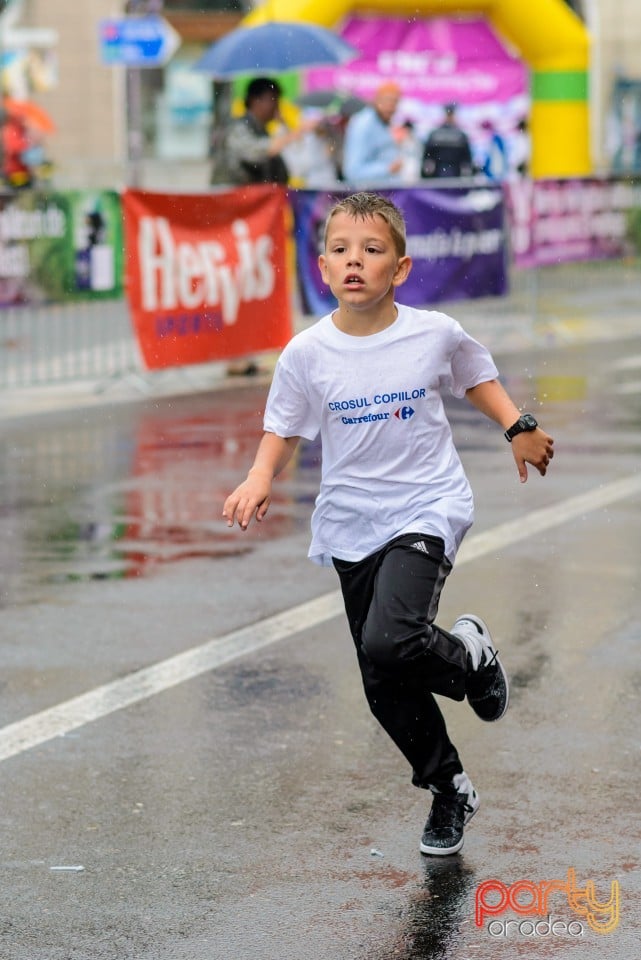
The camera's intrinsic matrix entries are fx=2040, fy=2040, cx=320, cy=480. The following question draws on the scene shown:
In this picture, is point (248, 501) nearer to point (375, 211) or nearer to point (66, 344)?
point (375, 211)

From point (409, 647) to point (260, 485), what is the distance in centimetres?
53

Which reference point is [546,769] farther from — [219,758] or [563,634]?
[563,634]

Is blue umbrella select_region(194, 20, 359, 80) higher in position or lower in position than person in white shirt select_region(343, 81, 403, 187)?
higher

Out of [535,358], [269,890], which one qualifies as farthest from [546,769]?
[535,358]

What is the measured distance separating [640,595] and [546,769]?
7.46ft

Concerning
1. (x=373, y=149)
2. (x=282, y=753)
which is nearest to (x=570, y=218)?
(x=373, y=149)

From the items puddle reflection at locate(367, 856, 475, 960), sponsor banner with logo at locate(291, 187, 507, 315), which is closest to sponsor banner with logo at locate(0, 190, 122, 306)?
sponsor banner with logo at locate(291, 187, 507, 315)

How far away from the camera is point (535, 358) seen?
1656cm

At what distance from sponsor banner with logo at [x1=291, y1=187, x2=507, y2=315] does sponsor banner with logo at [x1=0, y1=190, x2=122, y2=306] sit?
1.83 m

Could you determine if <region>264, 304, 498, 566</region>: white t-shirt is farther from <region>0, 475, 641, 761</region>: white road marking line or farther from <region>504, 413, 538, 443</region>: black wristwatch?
<region>0, 475, 641, 761</region>: white road marking line

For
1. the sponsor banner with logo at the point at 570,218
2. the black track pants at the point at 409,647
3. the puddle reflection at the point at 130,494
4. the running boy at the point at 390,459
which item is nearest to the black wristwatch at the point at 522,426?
the running boy at the point at 390,459

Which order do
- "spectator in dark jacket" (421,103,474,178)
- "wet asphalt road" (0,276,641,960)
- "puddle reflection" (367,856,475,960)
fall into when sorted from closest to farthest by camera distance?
"puddle reflection" (367,856,475,960), "wet asphalt road" (0,276,641,960), "spectator in dark jacket" (421,103,474,178)

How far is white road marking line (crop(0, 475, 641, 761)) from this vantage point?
611 cm

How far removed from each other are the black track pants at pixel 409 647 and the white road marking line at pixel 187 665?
134 centimetres
